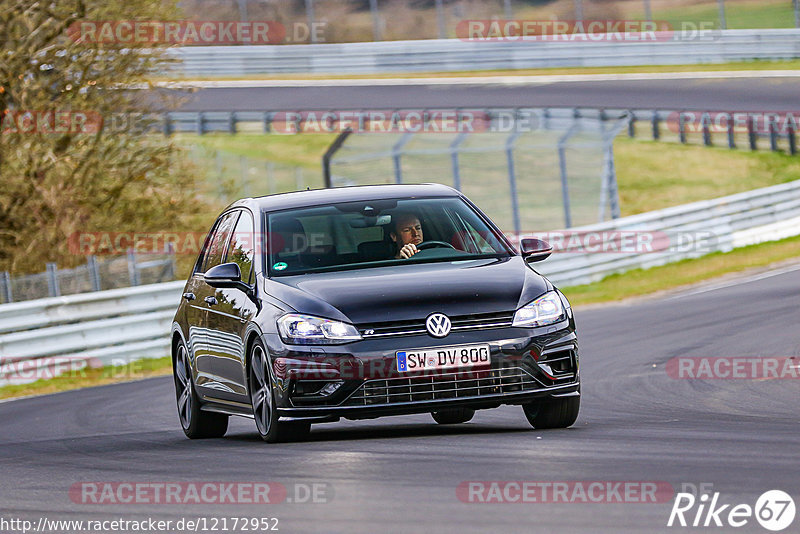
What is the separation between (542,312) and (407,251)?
1108 mm

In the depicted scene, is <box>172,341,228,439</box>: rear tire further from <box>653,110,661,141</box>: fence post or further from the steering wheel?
<box>653,110,661,141</box>: fence post

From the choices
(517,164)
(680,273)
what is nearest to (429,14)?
(517,164)

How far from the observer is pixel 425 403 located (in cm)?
828

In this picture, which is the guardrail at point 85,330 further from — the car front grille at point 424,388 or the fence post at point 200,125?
the fence post at point 200,125

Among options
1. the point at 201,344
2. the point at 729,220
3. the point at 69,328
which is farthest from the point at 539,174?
the point at 201,344

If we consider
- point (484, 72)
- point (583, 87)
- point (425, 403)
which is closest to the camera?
point (425, 403)

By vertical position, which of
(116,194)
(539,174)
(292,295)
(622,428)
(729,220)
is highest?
(292,295)

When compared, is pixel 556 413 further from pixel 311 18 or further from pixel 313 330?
pixel 311 18

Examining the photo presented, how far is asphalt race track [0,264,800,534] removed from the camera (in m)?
6.11

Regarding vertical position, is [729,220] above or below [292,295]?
below

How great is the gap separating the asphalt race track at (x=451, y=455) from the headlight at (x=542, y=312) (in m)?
0.65

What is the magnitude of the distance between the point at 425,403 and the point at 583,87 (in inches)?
1303

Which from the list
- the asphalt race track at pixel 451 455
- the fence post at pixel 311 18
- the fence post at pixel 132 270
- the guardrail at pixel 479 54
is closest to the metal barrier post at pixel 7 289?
the fence post at pixel 132 270

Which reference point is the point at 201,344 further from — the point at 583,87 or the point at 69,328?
the point at 583,87
